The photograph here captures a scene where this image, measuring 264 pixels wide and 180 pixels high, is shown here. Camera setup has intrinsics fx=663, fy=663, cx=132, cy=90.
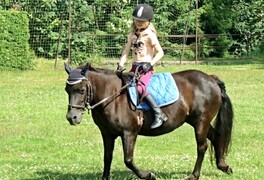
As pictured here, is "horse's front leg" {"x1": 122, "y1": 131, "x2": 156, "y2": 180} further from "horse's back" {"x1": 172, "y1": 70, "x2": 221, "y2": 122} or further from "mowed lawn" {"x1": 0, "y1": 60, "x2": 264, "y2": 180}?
"horse's back" {"x1": 172, "y1": 70, "x2": 221, "y2": 122}

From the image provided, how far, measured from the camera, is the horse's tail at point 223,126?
32.6ft

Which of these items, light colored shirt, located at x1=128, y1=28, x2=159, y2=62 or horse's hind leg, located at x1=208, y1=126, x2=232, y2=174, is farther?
horse's hind leg, located at x1=208, y1=126, x2=232, y2=174

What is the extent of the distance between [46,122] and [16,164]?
16.3ft

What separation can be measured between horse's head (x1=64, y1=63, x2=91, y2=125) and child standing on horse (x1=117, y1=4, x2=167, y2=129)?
74cm

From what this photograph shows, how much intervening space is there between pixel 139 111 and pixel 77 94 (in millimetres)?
990

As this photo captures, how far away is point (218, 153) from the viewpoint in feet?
32.6

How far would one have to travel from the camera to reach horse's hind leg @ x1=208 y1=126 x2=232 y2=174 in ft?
32.1

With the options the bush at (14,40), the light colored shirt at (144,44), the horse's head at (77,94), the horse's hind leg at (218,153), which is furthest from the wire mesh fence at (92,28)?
the horse's head at (77,94)

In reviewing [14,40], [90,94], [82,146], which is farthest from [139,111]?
[14,40]

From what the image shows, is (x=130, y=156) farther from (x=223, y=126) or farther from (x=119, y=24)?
(x=119, y=24)

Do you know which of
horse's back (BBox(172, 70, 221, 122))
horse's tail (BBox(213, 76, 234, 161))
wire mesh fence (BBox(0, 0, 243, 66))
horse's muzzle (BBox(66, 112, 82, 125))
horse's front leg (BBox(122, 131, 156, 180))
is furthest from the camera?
wire mesh fence (BBox(0, 0, 243, 66))

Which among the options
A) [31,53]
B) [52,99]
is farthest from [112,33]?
[52,99]

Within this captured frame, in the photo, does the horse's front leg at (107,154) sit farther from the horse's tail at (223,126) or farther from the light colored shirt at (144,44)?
the horse's tail at (223,126)

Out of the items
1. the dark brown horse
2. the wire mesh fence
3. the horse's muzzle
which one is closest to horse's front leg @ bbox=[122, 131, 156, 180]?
the dark brown horse
